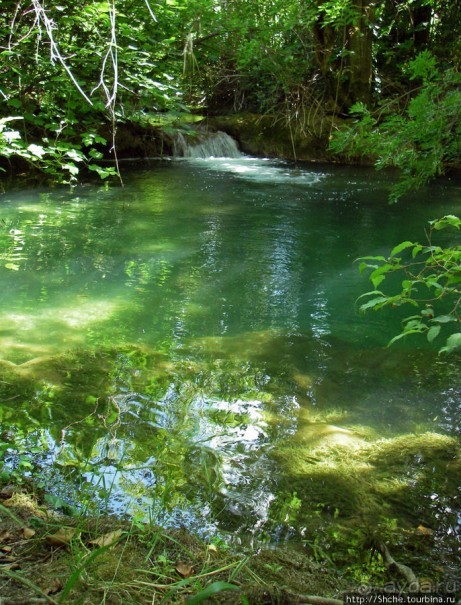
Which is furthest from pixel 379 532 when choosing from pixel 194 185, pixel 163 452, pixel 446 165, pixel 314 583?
pixel 446 165

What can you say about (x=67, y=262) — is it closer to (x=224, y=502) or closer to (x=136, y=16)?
(x=224, y=502)

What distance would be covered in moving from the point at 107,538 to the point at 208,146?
455 inches

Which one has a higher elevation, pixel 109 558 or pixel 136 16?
pixel 136 16

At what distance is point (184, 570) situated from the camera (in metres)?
1.88

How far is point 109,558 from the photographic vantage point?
1.89 metres

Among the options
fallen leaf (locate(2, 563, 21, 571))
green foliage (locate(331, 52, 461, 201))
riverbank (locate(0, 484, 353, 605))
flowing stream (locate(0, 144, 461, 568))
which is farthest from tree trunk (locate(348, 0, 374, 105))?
fallen leaf (locate(2, 563, 21, 571))

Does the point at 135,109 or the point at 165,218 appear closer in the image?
the point at 165,218

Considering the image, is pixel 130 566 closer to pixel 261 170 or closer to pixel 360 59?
pixel 261 170

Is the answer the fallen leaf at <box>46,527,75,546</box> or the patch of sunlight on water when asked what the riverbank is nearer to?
the fallen leaf at <box>46,527,75,546</box>

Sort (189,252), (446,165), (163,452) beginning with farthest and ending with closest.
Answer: (446,165) < (189,252) < (163,452)

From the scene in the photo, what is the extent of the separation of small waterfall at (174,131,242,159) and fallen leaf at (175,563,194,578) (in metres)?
11.3

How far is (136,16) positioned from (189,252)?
5.19m

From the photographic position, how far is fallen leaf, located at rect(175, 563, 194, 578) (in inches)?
73.4

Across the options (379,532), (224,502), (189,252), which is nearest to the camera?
(379,532)
